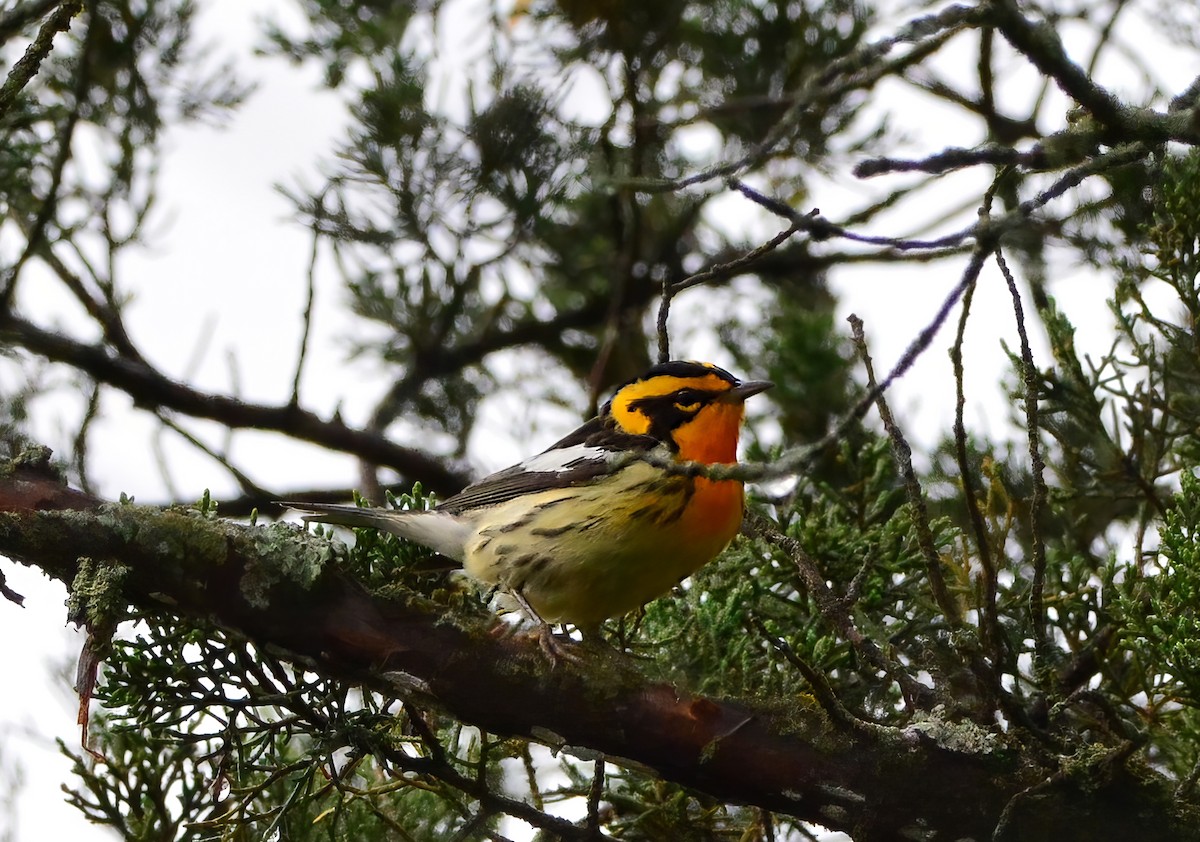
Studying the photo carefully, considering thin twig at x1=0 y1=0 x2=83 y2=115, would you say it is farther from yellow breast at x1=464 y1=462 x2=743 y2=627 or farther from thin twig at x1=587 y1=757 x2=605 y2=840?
thin twig at x1=587 y1=757 x2=605 y2=840

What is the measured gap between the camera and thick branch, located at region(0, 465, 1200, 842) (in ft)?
7.86

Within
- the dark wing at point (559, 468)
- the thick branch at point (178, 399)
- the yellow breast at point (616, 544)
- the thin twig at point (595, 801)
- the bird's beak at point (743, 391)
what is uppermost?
the thick branch at point (178, 399)

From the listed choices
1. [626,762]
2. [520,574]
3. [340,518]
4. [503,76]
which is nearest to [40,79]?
[503,76]

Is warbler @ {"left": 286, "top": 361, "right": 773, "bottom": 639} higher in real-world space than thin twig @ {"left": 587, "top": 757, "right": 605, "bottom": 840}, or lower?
higher

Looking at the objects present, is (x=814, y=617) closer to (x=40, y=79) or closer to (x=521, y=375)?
(x=521, y=375)

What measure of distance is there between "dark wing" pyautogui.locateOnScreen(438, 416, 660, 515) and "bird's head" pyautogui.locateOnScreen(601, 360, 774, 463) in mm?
85

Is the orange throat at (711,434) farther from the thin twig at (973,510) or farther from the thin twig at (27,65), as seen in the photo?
the thin twig at (27,65)

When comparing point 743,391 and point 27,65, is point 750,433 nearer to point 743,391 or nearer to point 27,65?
point 743,391

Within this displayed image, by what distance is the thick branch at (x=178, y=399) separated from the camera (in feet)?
14.5

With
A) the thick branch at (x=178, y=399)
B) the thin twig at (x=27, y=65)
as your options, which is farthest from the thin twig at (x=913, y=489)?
the thick branch at (x=178, y=399)

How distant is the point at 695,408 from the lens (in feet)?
12.7

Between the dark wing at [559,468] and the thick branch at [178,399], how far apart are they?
3.26 ft

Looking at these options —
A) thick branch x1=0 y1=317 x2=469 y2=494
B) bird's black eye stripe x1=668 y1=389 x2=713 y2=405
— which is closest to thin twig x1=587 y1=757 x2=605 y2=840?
bird's black eye stripe x1=668 y1=389 x2=713 y2=405

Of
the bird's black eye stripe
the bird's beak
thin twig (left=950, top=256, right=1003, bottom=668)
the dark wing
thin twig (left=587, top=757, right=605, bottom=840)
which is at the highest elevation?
the bird's black eye stripe
